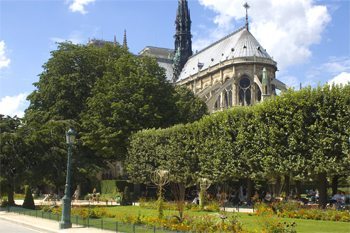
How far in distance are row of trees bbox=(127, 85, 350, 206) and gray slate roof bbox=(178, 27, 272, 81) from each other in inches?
2570

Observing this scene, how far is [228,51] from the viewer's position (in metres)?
110

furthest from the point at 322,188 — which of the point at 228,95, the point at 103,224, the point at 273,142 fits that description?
Result: the point at 228,95

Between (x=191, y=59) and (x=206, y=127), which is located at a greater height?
(x=191, y=59)

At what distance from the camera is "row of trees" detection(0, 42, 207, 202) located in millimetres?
41469

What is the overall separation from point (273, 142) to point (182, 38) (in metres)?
111

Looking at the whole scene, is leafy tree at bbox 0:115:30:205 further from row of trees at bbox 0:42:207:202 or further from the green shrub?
the green shrub

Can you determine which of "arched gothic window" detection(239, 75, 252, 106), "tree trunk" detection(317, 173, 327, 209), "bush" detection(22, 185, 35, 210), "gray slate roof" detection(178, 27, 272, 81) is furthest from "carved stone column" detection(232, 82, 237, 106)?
"bush" detection(22, 185, 35, 210)

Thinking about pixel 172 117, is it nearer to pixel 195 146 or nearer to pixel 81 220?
pixel 195 146

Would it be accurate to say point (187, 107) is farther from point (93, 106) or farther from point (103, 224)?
point (103, 224)

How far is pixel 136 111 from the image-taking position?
50344mm

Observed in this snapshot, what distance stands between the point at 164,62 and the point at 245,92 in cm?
4958

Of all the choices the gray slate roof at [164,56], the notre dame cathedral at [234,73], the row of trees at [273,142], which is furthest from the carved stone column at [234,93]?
the row of trees at [273,142]

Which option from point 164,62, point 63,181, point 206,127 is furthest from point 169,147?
point 164,62

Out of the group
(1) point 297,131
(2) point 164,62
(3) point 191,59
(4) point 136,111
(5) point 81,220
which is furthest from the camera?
(2) point 164,62
